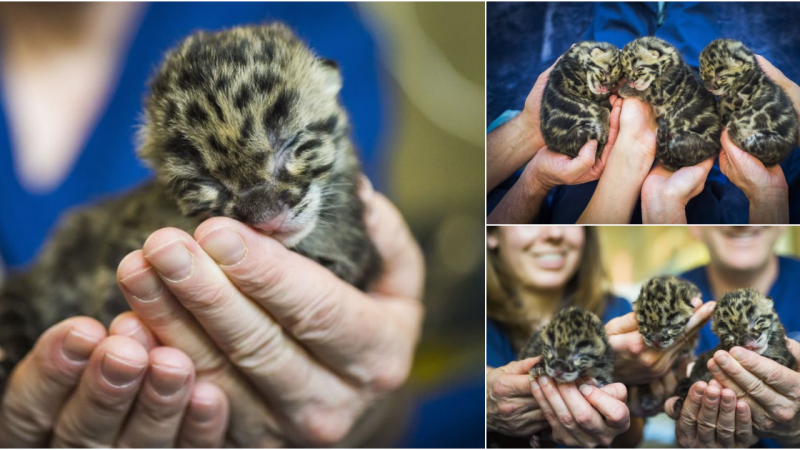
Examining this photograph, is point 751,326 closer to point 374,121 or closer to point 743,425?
point 743,425

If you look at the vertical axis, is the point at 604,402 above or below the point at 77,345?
below

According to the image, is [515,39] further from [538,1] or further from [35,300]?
[35,300]

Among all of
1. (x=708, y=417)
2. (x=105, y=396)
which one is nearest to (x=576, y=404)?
(x=708, y=417)

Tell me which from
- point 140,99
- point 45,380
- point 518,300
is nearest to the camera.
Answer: point 45,380

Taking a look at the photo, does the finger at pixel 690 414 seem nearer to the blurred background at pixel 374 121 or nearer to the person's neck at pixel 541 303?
the person's neck at pixel 541 303

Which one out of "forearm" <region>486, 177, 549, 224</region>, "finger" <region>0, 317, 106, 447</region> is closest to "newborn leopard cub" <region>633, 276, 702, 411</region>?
"forearm" <region>486, 177, 549, 224</region>

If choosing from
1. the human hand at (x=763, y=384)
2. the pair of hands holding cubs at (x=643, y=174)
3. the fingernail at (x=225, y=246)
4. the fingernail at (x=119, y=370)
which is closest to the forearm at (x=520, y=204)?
the pair of hands holding cubs at (x=643, y=174)

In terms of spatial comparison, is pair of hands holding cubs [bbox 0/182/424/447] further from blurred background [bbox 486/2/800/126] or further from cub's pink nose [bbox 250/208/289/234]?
blurred background [bbox 486/2/800/126]
